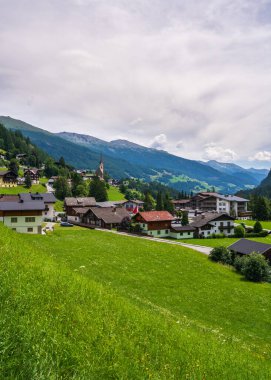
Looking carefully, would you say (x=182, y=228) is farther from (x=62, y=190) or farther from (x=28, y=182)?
(x=28, y=182)

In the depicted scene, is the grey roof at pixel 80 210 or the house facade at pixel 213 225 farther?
the grey roof at pixel 80 210

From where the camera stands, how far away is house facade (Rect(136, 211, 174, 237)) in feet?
303

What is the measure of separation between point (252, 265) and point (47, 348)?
43.7 m

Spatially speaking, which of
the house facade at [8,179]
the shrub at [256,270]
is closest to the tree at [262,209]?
the shrub at [256,270]

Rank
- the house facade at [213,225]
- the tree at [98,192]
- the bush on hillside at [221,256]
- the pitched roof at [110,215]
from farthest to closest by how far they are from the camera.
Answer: the tree at [98,192] < the house facade at [213,225] < the pitched roof at [110,215] < the bush on hillside at [221,256]

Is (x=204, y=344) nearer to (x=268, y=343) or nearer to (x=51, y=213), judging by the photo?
(x=268, y=343)

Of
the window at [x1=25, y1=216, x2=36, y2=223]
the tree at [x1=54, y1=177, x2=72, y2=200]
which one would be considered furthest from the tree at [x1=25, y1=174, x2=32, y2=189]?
the window at [x1=25, y1=216, x2=36, y2=223]

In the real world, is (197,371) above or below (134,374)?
below

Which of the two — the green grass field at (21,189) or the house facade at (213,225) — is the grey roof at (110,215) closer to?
the house facade at (213,225)

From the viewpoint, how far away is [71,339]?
8.17 m

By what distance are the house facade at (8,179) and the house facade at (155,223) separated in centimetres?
8612

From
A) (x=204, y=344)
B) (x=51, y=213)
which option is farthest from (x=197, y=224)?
(x=204, y=344)

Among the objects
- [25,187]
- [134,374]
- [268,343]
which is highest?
[25,187]

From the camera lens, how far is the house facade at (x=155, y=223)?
92306 mm
